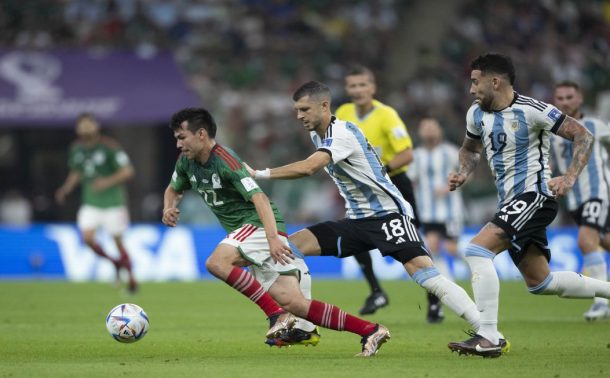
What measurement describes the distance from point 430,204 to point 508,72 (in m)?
6.51

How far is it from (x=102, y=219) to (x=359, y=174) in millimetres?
8961

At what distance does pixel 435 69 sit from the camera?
24.1 m

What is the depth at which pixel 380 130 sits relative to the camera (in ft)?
36.9

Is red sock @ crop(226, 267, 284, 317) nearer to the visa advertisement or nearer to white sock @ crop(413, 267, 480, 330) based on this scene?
white sock @ crop(413, 267, 480, 330)

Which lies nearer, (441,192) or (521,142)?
(521,142)

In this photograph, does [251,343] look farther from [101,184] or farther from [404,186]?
[101,184]

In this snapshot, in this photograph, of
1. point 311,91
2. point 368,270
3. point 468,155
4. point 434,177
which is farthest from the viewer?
point 434,177

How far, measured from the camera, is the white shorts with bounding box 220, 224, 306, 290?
28.1ft

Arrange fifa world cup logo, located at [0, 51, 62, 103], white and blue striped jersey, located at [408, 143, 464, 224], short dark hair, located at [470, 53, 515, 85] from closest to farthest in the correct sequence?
short dark hair, located at [470, 53, 515, 85]
white and blue striped jersey, located at [408, 143, 464, 224]
fifa world cup logo, located at [0, 51, 62, 103]

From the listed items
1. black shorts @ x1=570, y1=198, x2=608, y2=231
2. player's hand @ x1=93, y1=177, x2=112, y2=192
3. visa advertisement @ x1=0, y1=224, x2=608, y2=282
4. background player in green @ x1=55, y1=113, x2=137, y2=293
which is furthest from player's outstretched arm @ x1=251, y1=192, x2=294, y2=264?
visa advertisement @ x1=0, y1=224, x2=608, y2=282

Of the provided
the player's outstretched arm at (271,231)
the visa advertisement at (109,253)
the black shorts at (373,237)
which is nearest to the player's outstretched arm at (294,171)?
the player's outstretched arm at (271,231)

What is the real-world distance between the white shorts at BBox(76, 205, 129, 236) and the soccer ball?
8.23m

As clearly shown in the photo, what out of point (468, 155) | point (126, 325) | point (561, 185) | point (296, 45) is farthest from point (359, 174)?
point (296, 45)

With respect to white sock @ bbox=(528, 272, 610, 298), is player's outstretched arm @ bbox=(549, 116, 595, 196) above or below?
above
